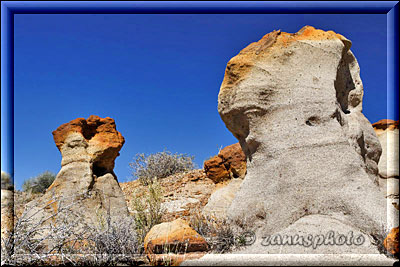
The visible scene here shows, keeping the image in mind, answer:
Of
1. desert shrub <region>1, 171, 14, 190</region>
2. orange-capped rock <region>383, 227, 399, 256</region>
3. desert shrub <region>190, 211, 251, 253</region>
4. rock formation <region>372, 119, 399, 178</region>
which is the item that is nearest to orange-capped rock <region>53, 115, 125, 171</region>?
desert shrub <region>190, 211, 251, 253</region>

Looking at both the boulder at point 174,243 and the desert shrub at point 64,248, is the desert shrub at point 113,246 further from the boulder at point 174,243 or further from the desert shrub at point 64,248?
the boulder at point 174,243

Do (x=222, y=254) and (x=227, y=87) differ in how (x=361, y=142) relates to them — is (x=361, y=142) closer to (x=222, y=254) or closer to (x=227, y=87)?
(x=227, y=87)

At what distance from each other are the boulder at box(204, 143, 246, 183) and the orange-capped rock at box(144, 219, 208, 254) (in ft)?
15.7

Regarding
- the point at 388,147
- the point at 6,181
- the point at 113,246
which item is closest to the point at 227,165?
the point at 388,147

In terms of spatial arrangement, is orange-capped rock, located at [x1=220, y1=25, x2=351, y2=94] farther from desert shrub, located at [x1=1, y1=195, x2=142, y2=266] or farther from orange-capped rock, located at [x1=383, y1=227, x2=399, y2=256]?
orange-capped rock, located at [x1=383, y1=227, x2=399, y2=256]

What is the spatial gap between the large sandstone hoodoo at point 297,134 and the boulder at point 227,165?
11.5 feet

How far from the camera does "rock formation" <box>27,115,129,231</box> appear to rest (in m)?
8.53

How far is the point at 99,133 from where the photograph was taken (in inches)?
372

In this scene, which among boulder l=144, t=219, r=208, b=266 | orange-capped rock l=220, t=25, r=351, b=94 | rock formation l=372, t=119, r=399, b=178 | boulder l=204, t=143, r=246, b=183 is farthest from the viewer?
boulder l=204, t=143, r=246, b=183

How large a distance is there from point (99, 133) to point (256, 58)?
4209 mm

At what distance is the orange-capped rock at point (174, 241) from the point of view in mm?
5512

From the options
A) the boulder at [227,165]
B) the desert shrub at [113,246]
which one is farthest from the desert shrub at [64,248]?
the boulder at [227,165]

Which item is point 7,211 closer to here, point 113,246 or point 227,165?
point 113,246

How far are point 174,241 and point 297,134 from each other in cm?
232
